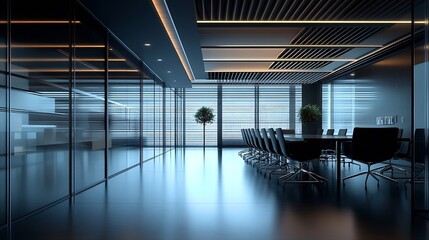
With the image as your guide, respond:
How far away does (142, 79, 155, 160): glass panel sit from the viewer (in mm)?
9242

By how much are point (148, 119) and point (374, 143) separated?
20.1 ft

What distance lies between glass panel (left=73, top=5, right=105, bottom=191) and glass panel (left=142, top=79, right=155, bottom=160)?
3258mm

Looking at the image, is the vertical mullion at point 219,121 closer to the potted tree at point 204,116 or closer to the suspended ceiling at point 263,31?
the potted tree at point 204,116

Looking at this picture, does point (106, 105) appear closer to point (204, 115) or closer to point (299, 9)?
point (299, 9)

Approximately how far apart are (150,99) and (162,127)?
2246 mm

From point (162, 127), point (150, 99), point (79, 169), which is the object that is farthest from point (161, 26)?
point (162, 127)

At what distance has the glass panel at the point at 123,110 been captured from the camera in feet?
21.3

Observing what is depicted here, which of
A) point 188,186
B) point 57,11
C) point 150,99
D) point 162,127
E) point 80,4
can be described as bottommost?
point 188,186

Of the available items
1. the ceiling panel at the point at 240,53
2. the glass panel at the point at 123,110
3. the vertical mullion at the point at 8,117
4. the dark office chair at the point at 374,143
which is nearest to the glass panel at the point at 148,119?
the glass panel at the point at 123,110

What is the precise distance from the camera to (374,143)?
536cm

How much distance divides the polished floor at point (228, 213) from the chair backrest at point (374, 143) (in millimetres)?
497

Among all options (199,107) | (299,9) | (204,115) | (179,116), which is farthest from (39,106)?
(199,107)

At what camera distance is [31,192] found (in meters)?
3.60

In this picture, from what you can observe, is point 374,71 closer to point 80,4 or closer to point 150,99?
point 150,99
